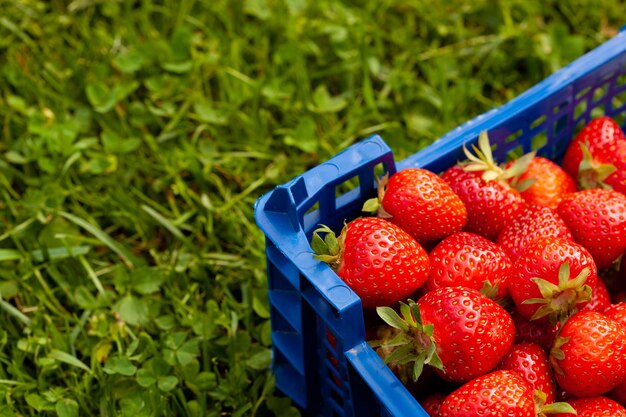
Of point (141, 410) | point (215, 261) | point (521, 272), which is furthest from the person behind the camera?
point (215, 261)

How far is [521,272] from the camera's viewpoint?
1305 millimetres

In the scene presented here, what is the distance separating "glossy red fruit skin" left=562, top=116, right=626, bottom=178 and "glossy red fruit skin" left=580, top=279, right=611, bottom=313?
306 mm

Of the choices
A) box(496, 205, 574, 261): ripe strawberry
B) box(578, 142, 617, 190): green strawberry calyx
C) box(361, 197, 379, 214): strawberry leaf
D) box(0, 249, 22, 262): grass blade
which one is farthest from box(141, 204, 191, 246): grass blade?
box(578, 142, 617, 190): green strawberry calyx

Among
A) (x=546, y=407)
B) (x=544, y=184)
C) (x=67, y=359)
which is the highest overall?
(x=544, y=184)

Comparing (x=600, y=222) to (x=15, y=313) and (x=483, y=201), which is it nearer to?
(x=483, y=201)

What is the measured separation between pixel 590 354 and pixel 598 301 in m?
0.18

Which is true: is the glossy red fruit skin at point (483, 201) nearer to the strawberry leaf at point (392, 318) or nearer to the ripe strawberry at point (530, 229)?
the ripe strawberry at point (530, 229)

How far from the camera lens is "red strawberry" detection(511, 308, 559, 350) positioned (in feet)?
4.34

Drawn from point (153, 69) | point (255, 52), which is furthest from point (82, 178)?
point (255, 52)

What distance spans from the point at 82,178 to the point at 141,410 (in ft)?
1.97

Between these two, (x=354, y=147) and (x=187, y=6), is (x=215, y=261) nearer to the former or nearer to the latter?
(x=354, y=147)

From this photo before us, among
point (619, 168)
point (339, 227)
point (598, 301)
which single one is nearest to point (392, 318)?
point (339, 227)

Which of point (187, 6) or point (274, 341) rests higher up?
point (187, 6)

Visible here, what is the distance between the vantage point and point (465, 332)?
3.93ft
